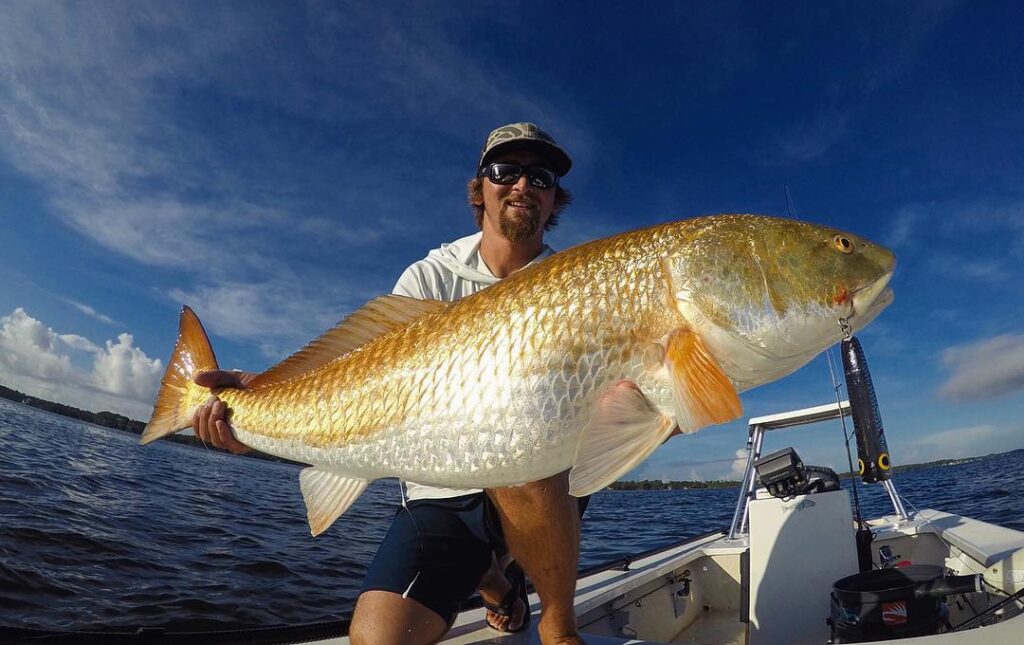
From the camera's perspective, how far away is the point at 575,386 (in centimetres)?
220

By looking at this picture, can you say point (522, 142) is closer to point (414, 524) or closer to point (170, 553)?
point (414, 524)

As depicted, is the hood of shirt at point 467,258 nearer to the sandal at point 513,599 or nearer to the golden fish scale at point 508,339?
the golden fish scale at point 508,339

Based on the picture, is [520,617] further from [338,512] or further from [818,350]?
[818,350]

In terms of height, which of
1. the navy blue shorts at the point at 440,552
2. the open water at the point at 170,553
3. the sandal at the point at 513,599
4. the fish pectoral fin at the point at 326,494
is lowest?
the open water at the point at 170,553

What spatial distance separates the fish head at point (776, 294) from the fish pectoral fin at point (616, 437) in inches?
14.6

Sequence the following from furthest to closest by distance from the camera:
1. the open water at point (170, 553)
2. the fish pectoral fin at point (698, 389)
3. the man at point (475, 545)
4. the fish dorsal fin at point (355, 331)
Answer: the open water at point (170, 553)
the man at point (475, 545)
the fish dorsal fin at point (355, 331)
the fish pectoral fin at point (698, 389)

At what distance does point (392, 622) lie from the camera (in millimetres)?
3035

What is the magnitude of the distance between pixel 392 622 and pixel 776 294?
2624 millimetres

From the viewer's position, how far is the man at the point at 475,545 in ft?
10.3

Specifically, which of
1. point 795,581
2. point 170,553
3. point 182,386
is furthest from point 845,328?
point 170,553

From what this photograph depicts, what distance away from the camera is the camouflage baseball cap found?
13.4 ft

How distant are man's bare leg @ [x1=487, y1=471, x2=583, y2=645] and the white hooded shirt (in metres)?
1.56

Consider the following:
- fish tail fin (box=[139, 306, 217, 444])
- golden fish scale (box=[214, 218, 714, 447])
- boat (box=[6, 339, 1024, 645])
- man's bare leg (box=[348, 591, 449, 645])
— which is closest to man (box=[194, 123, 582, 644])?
man's bare leg (box=[348, 591, 449, 645])

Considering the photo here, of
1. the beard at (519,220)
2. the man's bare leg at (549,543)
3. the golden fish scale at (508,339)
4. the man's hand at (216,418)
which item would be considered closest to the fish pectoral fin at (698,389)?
the golden fish scale at (508,339)
